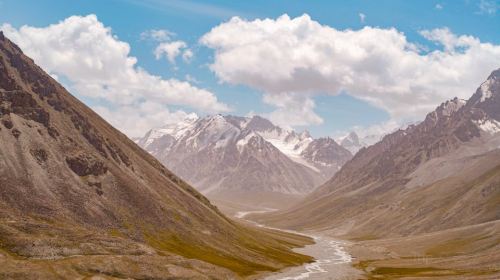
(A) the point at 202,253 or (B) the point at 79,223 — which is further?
(A) the point at 202,253

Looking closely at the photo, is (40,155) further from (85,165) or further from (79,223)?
(79,223)

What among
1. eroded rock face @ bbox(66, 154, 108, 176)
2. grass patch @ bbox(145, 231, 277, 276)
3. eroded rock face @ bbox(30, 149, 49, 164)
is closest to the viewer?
grass patch @ bbox(145, 231, 277, 276)

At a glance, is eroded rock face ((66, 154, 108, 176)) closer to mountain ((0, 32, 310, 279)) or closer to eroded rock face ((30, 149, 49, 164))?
mountain ((0, 32, 310, 279))

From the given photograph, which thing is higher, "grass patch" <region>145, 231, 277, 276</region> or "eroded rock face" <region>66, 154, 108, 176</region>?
"eroded rock face" <region>66, 154, 108, 176</region>

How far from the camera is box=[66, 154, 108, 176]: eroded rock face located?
18450 cm

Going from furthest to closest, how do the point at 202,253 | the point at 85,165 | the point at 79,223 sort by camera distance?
the point at 85,165, the point at 202,253, the point at 79,223

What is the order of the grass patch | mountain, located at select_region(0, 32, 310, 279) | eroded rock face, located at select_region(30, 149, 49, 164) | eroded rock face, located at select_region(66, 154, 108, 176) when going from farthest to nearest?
1. eroded rock face, located at select_region(66, 154, 108, 176)
2. eroded rock face, located at select_region(30, 149, 49, 164)
3. the grass patch
4. mountain, located at select_region(0, 32, 310, 279)

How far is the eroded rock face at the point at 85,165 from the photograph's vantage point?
184500 millimetres

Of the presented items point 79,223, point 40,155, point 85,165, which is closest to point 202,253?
point 79,223

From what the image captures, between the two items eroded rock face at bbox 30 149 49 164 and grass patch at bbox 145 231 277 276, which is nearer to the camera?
grass patch at bbox 145 231 277 276

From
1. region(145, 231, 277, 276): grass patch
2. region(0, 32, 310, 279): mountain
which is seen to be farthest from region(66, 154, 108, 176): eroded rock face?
region(145, 231, 277, 276): grass patch

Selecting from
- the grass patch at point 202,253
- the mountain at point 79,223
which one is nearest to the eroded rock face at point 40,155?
the mountain at point 79,223

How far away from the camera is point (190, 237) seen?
186 meters

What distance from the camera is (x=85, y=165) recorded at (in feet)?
612
